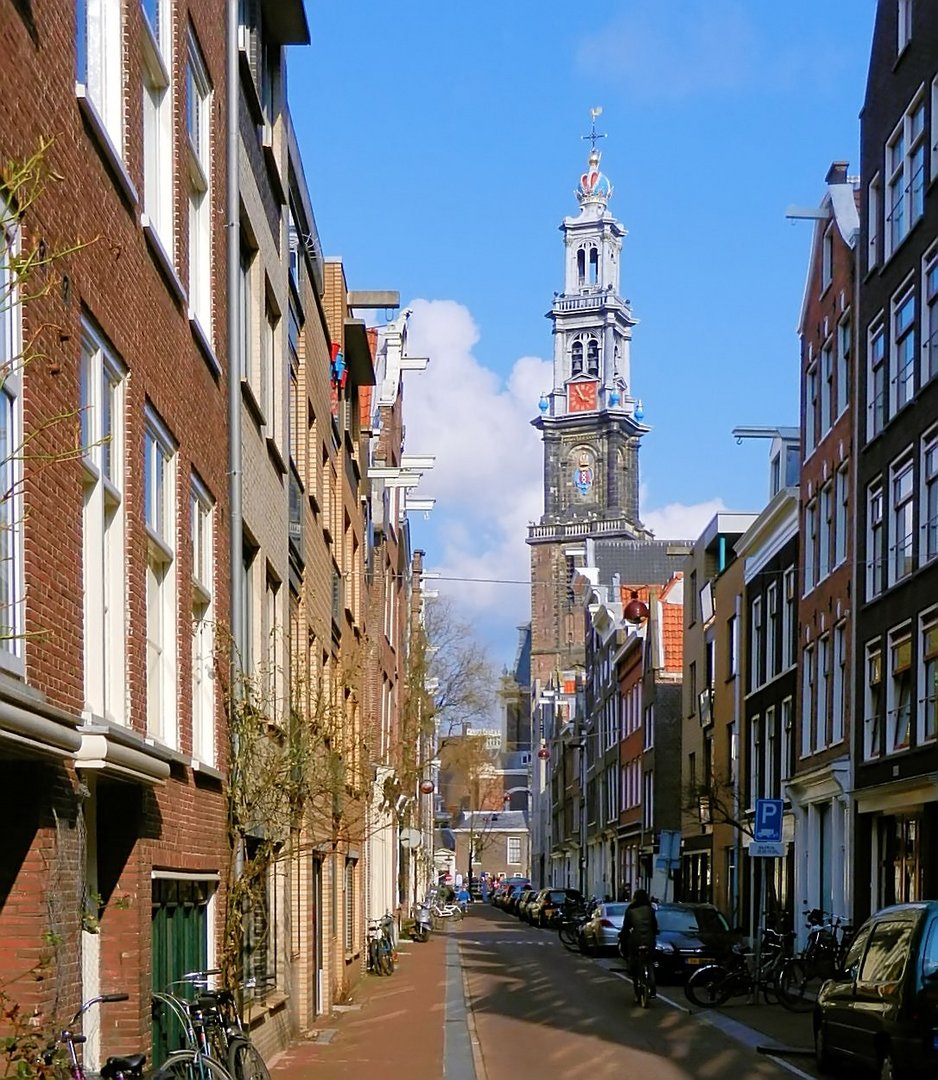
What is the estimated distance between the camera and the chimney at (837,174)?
39125 millimetres

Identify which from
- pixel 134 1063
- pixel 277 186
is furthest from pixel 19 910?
pixel 277 186

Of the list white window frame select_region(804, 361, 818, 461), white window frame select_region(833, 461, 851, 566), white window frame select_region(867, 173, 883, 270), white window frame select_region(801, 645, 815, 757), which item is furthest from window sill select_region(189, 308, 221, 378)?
white window frame select_region(804, 361, 818, 461)

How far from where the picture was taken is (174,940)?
492 inches

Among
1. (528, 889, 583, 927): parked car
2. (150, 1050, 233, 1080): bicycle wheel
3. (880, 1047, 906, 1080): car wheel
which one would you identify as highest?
(150, 1050, 233, 1080): bicycle wheel

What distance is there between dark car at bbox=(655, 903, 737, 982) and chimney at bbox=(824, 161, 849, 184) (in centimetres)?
1592

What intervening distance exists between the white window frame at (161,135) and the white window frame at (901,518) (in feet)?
66.9

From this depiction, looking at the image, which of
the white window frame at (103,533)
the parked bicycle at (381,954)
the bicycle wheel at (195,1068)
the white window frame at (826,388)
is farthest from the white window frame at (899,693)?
the white window frame at (103,533)

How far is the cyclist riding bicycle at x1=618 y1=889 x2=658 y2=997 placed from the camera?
26625 mm

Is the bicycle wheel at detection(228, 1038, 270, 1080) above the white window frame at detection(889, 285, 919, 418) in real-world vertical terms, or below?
below

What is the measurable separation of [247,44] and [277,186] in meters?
2.18

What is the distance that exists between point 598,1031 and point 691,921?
11302 mm

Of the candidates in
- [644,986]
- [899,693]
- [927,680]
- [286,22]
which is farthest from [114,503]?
[899,693]

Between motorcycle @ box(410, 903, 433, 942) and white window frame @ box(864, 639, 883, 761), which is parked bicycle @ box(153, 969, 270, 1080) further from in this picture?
motorcycle @ box(410, 903, 433, 942)

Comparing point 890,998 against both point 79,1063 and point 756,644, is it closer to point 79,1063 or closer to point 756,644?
point 79,1063
